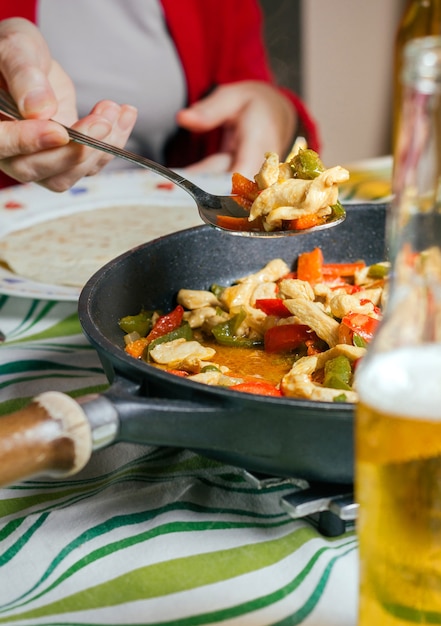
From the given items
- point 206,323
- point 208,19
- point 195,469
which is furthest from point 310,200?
point 208,19

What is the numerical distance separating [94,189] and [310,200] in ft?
4.11

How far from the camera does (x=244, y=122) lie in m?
2.71

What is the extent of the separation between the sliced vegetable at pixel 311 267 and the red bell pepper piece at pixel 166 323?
0.24 metres

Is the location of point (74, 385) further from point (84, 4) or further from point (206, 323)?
point (84, 4)

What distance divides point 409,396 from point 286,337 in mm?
679

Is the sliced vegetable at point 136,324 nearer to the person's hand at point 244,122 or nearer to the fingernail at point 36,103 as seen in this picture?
the fingernail at point 36,103

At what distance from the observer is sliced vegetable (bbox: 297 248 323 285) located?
1499mm

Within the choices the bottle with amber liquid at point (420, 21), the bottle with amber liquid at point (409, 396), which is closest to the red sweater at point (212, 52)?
the bottle with amber liquid at point (420, 21)

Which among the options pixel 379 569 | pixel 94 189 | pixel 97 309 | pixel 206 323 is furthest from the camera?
pixel 94 189

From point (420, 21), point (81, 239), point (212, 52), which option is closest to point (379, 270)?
point (81, 239)

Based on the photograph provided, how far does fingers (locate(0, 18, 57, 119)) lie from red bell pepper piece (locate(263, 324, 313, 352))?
1.96 ft

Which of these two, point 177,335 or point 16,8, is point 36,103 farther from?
point 16,8

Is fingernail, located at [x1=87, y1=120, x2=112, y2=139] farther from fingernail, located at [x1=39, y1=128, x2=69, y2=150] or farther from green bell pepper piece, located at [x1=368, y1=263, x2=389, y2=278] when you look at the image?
green bell pepper piece, located at [x1=368, y1=263, x2=389, y2=278]

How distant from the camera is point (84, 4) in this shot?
2.77 meters
